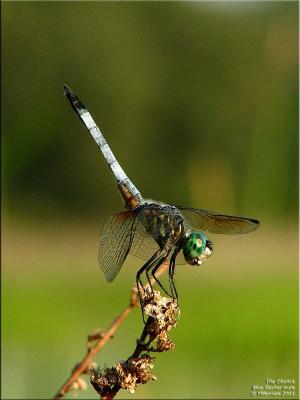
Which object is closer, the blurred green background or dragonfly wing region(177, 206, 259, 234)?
dragonfly wing region(177, 206, 259, 234)

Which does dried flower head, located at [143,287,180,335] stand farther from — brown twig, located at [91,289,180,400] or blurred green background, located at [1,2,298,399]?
blurred green background, located at [1,2,298,399]

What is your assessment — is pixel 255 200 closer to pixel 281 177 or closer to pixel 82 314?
pixel 281 177

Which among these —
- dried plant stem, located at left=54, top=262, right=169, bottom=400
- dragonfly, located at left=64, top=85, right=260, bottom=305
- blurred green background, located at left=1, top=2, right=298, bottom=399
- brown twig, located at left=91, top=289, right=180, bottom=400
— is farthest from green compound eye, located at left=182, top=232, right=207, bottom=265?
blurred green background, located at left=1, top=2, right=298, bottom=399

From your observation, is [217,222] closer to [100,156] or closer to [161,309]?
[161,309]

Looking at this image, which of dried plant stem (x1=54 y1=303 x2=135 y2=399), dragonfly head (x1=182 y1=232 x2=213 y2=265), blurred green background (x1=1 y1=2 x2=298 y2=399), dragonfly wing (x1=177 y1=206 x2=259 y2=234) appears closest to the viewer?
dried plant stem (x1=54 y1=303 x2=135 y2=399)

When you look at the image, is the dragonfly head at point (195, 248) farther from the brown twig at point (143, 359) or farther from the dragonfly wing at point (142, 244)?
the brown twig at point (143, 359)

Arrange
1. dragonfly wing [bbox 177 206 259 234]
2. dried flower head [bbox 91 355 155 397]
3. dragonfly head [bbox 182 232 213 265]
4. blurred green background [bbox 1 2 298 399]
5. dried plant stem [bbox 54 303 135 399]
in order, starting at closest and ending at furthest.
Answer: dried flower head [bbox 91 355 155 397], dried plant stem [bbox 54 303 135 399], dragonfly head [bbox 182 232 213 265], dragonfly wing [bbox 177 206 259 234], blurred green background [bbox 1 2 298 399]

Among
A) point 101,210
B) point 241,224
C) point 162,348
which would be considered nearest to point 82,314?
point 101,210
